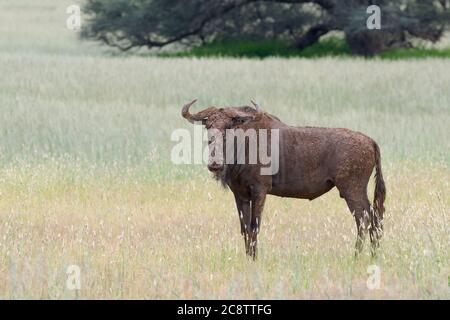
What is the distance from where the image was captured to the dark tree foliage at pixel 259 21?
34.3 m

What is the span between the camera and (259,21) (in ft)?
123

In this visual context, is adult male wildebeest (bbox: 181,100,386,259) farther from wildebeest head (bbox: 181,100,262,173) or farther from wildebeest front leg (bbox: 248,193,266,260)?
wildebeest head (bbox: 181,100,262,173)

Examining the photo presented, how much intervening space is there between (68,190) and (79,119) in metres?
4.85

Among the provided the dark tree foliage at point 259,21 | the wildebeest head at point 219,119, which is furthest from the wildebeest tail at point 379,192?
the dark tree foliage at point 259,21

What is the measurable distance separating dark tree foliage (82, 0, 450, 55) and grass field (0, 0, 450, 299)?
25.8 feet

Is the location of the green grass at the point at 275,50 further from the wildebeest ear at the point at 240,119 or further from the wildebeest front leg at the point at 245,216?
the wildebeest ear at the point at 240,119

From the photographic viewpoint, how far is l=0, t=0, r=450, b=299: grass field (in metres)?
7.45

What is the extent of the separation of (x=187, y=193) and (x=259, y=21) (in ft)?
85.3

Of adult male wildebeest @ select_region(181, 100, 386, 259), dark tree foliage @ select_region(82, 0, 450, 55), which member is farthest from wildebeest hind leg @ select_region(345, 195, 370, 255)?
dark tree foliage @ select_region(82, 0, 450, 55)

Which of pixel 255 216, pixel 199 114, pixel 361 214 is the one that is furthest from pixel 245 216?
pixel 199 114

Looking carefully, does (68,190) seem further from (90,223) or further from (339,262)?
(339,262)

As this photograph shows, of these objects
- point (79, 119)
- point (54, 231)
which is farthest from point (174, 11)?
point (54, 231)

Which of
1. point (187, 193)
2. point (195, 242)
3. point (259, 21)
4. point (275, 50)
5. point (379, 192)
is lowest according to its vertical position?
point (275, 50)

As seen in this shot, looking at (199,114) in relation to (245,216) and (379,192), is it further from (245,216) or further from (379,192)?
(379,192)
